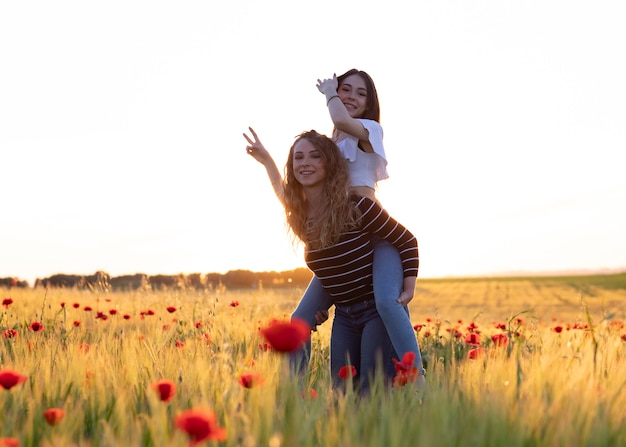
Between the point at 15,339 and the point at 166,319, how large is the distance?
103 inches

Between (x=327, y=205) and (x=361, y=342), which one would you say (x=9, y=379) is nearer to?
(x=327, y=205)

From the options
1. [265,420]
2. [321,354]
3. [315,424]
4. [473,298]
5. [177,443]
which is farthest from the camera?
[473,298]

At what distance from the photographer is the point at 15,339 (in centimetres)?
463

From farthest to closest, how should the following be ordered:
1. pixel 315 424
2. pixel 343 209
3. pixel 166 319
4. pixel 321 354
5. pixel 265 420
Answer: pixel 166 319 → pixel 321 354 → pixel 343 209 → pixel 315 424 → pixel 265 420

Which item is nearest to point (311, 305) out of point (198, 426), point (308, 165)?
point (308, 165)

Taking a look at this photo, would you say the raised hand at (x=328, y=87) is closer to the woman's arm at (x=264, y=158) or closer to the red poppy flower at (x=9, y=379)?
the woman's arm at (x=264, y=158)

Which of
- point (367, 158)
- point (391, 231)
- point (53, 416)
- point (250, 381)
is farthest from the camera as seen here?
point (367, 158)

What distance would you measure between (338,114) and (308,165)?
38 centimetres

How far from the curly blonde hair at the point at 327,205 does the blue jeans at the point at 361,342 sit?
1.77 ft

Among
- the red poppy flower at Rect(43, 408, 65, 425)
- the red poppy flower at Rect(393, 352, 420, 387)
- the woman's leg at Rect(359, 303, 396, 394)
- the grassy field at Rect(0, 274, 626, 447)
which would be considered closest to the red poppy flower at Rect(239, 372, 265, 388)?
the grassy field at Rect(0, 274, 626, 447)

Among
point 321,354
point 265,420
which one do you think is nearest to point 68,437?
point 265,420

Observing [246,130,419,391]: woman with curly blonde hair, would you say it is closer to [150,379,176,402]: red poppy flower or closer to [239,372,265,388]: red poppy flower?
[239,372,265,388]: red poppy flower

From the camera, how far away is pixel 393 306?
4012 millimetres

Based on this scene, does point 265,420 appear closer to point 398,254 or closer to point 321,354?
point 398,254
